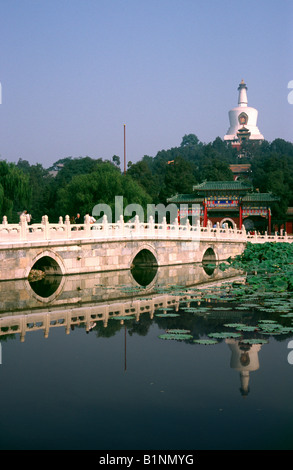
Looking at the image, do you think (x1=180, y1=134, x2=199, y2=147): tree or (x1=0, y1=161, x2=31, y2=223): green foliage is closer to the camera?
(x1=0, y1=161, x2=31, y2=223): green foliage

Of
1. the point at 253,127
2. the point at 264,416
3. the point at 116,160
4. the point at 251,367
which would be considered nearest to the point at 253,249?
the point at 251,367

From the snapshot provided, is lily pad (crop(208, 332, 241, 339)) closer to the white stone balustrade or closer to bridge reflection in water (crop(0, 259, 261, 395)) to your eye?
bridge reflection in water (crop(0, 259, 261, 395))

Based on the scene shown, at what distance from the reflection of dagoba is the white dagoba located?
105172 millimetres

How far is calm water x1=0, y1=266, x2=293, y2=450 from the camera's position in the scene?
6262mm

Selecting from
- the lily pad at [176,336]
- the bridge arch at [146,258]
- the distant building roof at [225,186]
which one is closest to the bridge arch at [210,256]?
the bridge arch at [146,258]

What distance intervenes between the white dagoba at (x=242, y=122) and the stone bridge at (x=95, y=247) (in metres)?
86.1

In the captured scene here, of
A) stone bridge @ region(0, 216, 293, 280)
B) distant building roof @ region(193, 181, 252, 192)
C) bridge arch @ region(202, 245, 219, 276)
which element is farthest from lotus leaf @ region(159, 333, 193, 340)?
distant building roof @ region(193, 181, 252, 192)

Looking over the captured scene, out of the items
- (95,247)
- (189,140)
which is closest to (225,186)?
(95,247)

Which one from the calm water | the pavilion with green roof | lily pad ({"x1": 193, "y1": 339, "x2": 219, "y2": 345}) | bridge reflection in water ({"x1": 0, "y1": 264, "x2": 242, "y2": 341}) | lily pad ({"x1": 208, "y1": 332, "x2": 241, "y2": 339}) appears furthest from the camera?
the pavilion with green roof

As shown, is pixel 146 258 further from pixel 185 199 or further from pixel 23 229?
pixel 185 199

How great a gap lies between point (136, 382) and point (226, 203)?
3131 centimetres

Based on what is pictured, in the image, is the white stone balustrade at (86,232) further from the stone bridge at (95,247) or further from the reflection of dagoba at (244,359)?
the reflection of dagoba at (244,359)

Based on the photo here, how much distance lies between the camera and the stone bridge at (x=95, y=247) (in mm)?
18359

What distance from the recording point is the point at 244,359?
366 inches
